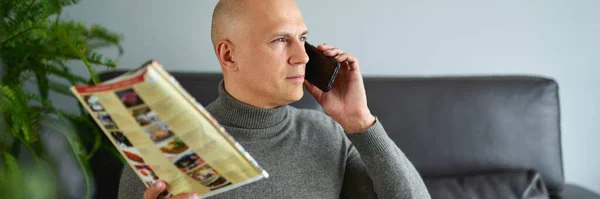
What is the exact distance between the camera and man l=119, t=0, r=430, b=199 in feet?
3.72

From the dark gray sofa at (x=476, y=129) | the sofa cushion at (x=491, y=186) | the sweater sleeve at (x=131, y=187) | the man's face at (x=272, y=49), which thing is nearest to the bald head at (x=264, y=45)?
the man's face at (x=272, y=49)

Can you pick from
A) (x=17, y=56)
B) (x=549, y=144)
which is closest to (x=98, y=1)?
(x=17, y=56)

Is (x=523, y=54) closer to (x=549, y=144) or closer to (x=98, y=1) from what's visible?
(x=549, y=144)

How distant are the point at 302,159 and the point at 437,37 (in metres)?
1.03

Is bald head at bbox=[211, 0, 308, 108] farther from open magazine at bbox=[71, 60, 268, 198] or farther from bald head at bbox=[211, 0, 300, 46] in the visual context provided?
open magazine at bbox=[71, 60, 268, 198]

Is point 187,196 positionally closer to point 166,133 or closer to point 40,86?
point 166,133

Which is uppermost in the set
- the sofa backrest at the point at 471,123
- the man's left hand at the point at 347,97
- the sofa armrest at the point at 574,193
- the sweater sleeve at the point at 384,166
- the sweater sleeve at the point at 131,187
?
the sweater sleeve at the point at 131,187

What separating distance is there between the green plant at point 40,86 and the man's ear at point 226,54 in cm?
39

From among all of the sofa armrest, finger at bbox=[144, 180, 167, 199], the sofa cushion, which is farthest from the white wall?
finger at bbox=[144, 180, 167, 199]

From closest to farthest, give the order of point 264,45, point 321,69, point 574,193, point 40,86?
point 264,45 → point 321,69 → point 40,86 → point 574,193

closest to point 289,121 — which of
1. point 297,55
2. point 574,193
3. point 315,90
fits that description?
point 315,90

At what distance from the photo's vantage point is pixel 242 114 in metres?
1.22

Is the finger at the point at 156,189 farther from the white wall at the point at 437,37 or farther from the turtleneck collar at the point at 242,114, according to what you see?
the white wall at the point at 437,37

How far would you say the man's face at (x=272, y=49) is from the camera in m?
1.12
